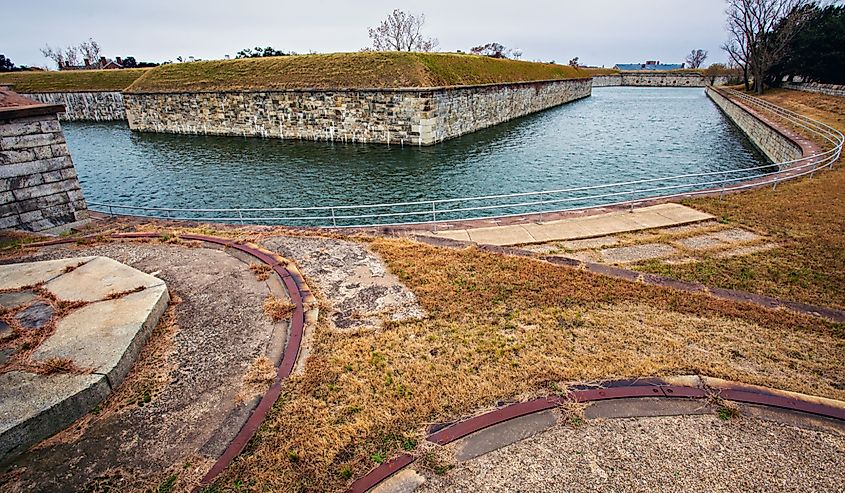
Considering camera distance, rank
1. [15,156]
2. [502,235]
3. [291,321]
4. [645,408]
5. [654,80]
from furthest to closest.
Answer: [654,80] < [502,235] < [15,156] < [291,321] < [645,408]

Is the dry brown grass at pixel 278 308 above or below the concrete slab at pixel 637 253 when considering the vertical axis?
above

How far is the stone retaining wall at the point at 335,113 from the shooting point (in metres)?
30.4

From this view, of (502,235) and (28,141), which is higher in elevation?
(28,141)

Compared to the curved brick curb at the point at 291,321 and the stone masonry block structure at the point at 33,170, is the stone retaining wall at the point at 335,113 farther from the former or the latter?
the curved brick curb at the point at 291,321

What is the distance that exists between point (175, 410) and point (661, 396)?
5.69 meters

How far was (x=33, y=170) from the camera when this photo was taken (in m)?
11.5

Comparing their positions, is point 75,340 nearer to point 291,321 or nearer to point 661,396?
point 291,321

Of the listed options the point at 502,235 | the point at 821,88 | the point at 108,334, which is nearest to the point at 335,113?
the point at 502,235

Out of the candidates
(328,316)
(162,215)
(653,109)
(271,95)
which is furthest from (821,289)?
(653,109)

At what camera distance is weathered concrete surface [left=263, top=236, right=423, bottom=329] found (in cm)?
720

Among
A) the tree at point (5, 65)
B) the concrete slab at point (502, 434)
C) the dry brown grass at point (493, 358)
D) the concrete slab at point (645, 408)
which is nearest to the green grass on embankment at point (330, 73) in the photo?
the dry brown grass at point (493, 358)

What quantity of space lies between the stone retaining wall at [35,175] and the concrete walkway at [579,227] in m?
10.4

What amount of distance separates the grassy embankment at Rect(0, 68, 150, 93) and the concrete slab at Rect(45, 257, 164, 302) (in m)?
62.1

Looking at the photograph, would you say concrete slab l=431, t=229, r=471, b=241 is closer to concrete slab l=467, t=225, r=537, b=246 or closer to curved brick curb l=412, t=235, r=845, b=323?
concrete slab l=467, t=225, r=537, b=246
